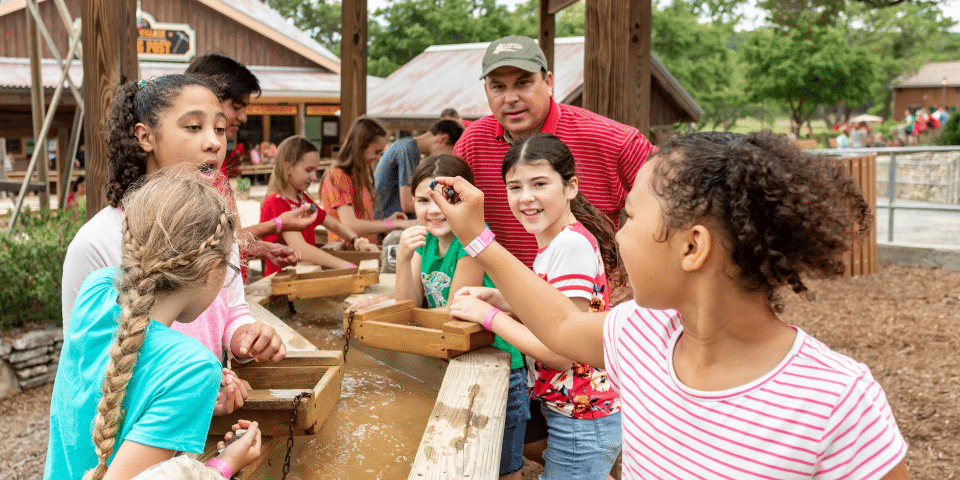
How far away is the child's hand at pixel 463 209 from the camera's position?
1.83 meters

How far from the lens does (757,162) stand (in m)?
1.25

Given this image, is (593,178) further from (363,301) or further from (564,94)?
(564,94)

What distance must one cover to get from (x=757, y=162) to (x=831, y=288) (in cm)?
883

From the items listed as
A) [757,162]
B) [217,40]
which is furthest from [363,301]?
[217,40]

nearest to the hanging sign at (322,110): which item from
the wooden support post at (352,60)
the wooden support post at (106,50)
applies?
the wooden support post at (352,60)

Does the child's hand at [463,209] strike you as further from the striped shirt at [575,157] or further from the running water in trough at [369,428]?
the striped shirt at [575,157]

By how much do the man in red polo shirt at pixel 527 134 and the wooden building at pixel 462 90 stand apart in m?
11.0

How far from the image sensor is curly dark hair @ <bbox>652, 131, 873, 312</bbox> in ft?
4.07

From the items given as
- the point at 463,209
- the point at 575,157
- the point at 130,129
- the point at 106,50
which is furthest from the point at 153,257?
the point at 106,50

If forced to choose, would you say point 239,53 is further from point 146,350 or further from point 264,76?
point 146,350

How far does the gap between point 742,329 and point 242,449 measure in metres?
1.07

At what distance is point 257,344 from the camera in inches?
88.2

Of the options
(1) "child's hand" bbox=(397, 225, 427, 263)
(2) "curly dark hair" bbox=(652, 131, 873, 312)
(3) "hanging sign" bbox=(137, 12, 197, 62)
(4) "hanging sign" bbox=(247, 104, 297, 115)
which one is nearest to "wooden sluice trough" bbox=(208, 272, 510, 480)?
(1) "child's hand" bbox=(397, 225, 427, 263)

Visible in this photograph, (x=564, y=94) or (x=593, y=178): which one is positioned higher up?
(x=564, y=94)
